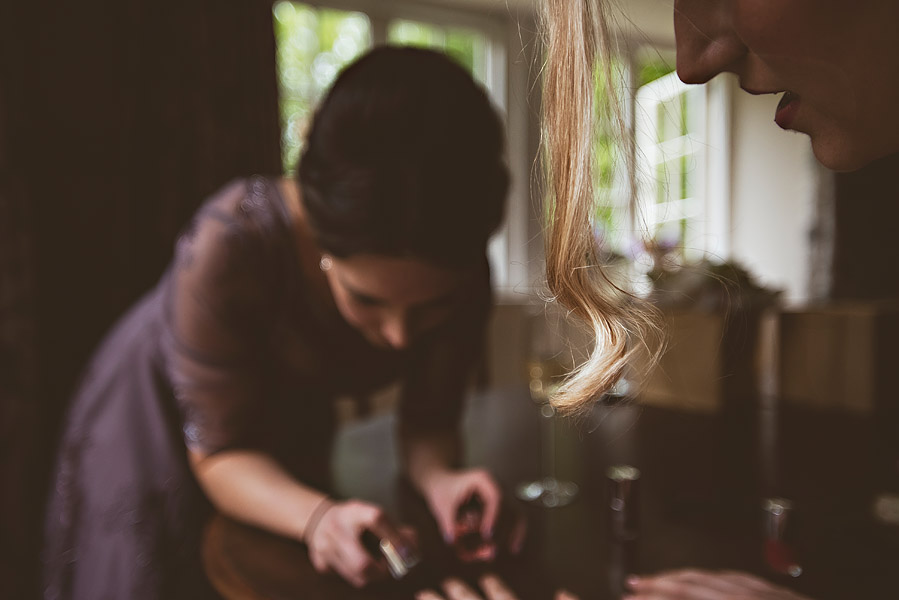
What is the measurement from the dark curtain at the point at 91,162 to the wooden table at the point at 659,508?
0.98 meters

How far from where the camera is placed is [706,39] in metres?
0.36

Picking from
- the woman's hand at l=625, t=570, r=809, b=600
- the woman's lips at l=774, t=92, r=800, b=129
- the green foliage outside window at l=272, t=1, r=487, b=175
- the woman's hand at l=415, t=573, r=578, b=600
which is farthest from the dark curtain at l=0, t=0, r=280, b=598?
the woman's lips at l=774, t=92, r=800, b=129

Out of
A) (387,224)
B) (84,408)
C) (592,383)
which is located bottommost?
(84,408)

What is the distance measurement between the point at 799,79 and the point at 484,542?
0.56 m

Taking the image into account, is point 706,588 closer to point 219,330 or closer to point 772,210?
point 219,330

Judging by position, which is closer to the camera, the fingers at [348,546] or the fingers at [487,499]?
the fingers at [348,546]

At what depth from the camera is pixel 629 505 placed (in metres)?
0.67

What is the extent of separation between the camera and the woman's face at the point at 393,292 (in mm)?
737

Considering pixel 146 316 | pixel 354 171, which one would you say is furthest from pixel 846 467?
pixel 146 316

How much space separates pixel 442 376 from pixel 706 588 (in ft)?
1.84

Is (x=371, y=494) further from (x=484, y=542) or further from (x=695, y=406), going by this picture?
(x=695, y=406)

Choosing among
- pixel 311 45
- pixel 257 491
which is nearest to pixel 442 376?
pixel 257 491

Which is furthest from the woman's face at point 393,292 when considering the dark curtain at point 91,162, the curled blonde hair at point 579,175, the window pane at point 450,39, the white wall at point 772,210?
the white wall at point 772,210

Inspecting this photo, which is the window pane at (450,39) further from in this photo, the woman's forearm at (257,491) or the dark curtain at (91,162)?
the woman's forearm at (257,491)
